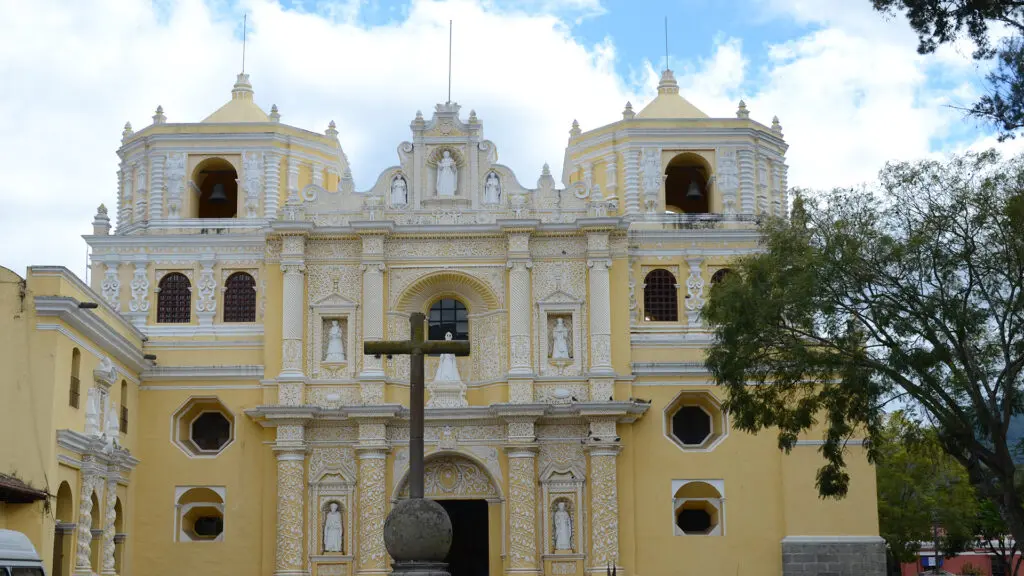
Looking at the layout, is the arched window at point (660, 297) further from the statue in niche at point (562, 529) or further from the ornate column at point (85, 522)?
the ornate column at point (85, 522)

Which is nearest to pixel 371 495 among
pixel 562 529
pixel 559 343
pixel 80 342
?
pixel 562 529

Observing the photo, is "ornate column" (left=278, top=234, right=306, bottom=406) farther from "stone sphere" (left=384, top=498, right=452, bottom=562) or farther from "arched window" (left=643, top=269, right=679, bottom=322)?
"stone sphere" (left=384, top=498, right=452, bottom=562)

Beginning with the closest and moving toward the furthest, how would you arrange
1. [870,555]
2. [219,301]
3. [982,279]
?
1. [982,279]
2. [870,555]
3. [219,301]

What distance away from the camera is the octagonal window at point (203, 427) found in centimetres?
3177

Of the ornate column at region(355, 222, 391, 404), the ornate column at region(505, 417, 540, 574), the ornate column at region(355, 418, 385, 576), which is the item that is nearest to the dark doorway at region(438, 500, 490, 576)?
the ornate column at region(505, 417, 540, 574)

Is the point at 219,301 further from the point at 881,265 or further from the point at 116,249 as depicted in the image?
the point at 881,265

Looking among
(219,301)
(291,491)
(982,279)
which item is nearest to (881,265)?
(982,279)

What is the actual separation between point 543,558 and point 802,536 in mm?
5955

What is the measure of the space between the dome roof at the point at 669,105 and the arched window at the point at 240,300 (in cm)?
1085

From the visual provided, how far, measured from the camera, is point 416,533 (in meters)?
16.5

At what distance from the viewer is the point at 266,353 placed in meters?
31.7

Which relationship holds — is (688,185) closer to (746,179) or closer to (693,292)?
(746,179)

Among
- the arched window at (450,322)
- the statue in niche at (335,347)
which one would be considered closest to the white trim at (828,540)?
the arched window at (450,322)

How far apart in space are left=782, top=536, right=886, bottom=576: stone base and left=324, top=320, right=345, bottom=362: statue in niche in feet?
36.7
